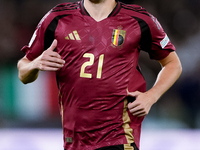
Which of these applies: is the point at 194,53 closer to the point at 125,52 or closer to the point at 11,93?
the point at 11,93

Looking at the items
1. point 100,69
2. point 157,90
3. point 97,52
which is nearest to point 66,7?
point 97,52

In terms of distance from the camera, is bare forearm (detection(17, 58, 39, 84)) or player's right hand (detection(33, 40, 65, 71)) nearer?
player's right hand (detection(33, 40, 65, 71))

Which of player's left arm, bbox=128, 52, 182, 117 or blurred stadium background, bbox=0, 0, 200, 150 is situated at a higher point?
player's left arm, bbox=128, 52, 182, 117

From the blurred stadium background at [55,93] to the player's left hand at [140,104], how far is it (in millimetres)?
2675

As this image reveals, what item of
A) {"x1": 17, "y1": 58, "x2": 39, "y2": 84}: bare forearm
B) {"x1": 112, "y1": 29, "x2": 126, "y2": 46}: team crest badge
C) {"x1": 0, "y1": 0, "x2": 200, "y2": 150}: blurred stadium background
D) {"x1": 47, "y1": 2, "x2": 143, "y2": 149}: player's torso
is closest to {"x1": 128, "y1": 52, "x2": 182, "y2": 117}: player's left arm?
{"x1": 47, "y1": 2, "x2": 143, "y2": 149}: player's torso

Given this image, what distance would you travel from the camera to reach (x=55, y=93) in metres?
6.15

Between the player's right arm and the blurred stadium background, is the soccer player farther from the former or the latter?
the blurred stadium background

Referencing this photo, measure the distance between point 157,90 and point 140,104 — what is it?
24 centimetres

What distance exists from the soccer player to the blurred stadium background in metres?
2.60

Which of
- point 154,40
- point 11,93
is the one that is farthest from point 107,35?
point 11,93

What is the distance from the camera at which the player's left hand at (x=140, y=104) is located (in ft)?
7.28

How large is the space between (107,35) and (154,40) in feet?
1.16

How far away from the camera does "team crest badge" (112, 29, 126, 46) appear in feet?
7.68

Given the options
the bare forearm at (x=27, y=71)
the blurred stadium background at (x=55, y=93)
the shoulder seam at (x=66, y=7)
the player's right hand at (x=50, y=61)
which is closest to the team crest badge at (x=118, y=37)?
the shoulder seam at (x=66, y=7)
